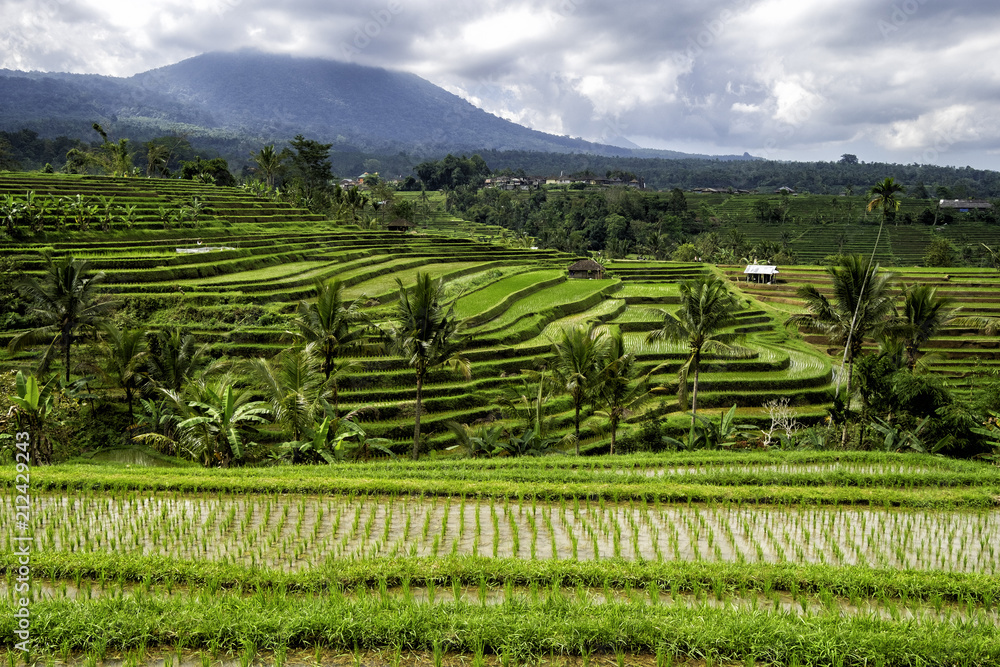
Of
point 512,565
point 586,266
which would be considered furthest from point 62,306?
point 586,266

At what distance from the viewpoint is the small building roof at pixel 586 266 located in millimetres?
43156

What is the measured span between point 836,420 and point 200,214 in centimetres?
3639

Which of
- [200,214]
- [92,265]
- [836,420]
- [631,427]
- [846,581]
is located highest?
[200,214]

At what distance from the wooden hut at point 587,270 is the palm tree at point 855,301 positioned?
1077 inches

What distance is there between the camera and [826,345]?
30656 mm

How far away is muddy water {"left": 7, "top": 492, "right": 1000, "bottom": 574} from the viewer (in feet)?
22.6

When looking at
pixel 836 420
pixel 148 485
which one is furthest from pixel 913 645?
pixel 836 420

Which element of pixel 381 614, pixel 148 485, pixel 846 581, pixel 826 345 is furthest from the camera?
pixel 826 345

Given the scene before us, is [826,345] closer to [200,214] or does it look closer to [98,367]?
[98,367]

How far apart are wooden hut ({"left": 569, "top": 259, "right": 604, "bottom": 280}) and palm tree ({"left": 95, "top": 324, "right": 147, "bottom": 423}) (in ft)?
105

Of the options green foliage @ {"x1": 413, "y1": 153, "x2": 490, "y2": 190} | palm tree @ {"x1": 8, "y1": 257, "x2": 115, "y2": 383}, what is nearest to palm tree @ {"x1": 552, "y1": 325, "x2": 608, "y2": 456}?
palm tree @ {"x1": 8, "y1": 257, "x2": 115, "y2": 383}

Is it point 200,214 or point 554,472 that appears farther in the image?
point 200,214

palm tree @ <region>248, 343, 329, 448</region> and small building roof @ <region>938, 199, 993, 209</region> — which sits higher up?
small building roof @ <region>938, 199, 993, 209</region>

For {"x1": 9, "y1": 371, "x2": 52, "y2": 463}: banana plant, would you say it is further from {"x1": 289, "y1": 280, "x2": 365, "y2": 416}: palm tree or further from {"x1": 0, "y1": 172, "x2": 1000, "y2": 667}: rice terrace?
{"x1": 289, "y1": 280, "x2": 365, "y2": 416}: palm tree
